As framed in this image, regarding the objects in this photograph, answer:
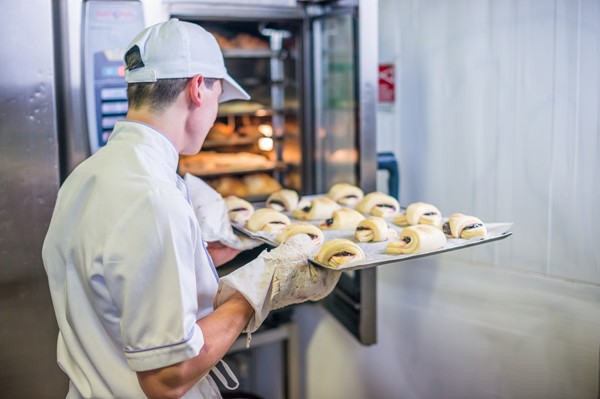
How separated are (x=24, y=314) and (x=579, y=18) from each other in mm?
2072

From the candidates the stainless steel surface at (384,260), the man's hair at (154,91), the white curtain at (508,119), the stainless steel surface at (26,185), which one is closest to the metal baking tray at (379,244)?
the stainless steel surface at (384,260)

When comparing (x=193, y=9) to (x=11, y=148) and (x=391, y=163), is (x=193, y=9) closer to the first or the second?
(x=11, y=148)

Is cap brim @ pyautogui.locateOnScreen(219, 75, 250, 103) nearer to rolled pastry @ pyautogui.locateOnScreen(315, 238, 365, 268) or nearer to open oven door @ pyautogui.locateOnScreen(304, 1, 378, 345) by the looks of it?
rolled pastry @ pyautogui.locateOnScreen(315, 238, 365, 268)

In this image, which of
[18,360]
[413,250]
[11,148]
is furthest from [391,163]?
[18,360]

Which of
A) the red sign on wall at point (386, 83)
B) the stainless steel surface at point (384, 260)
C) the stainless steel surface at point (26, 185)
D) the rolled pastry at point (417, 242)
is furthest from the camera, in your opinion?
the red sign on wall at point (386, 83)

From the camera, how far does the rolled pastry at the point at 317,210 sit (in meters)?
2.16

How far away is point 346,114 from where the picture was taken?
8.31ft

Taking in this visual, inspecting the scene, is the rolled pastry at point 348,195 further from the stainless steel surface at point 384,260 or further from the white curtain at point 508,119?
the stainless steel surface at point 384,260

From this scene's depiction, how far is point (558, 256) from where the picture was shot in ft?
6.57

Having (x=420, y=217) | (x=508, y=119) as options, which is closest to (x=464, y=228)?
(x=420, y=217)

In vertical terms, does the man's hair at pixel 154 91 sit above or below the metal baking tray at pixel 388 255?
above

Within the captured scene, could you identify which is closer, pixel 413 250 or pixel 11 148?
pixel 413 250

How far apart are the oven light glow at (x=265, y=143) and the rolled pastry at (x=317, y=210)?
0.63 m

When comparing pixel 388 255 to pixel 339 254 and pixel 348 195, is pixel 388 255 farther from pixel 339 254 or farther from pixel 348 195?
pixel 348 195
